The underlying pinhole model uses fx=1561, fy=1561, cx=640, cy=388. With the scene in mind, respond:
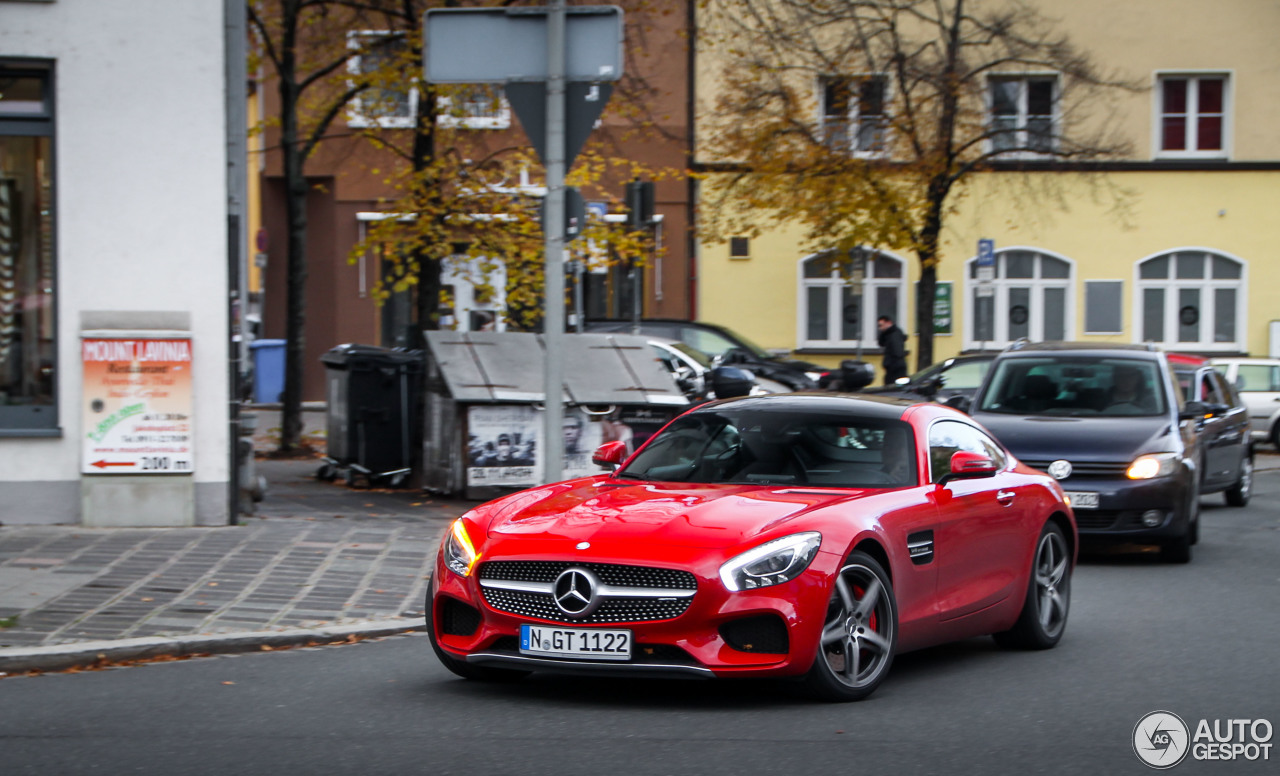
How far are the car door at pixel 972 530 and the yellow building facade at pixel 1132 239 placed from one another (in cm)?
2453

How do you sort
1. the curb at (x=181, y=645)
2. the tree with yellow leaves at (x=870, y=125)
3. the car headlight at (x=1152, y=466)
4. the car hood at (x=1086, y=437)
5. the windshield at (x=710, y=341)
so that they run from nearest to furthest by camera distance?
the curb at (x=181, y=645) < the car headlight at (x=1152, y=466) < the car hood at (x=1086, y=437) < the windshield at (x=710, y=341) < the tree with yellow leaves at (x=870, y=125)

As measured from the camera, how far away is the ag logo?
217 inches

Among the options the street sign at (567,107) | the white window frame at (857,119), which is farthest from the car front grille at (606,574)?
the white window frame at (857,119)

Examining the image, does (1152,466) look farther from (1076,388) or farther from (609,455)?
(609,455)

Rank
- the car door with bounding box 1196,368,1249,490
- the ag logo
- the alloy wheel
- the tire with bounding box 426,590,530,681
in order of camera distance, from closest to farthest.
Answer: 1. the ag logo
2. the alloy wheel
3. the tire with bounding box 426,590,530,681
4. the car door with bounding box 1196,368,1249,490

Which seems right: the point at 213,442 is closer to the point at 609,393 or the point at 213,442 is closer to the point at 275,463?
the point at 609,393

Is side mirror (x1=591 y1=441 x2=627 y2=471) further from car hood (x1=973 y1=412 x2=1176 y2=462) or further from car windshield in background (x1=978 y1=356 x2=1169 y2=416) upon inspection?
car windshield in background (x1=978 y1=356 x2=1169 y2=416)

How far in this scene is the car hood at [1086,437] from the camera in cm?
1194

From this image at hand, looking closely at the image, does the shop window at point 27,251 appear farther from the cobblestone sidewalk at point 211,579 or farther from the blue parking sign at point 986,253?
the blue parking sign at point 986,253

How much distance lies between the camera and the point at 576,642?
6.09 metres

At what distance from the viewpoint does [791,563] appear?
19.9 feet

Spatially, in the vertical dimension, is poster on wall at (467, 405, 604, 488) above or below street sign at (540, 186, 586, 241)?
below

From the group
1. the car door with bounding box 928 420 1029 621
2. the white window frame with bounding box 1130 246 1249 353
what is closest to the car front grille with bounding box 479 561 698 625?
the car door with bounding box 928 420 1029 621

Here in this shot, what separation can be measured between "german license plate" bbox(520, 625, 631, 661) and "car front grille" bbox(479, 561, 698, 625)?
1.8 inches
